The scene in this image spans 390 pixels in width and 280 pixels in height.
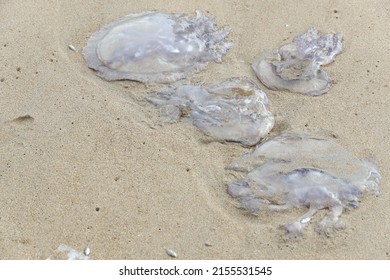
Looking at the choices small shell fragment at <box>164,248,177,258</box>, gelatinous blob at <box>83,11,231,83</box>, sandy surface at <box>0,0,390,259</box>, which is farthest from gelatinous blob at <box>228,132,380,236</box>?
gelatinous blob at <box>83,11,231,83</box>

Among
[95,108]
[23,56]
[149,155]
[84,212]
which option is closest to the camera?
[84,212]

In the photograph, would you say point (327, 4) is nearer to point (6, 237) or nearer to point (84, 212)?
point (84, 212)

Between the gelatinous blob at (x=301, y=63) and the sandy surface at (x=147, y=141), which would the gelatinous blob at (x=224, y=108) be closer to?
the sandy surface at (x=147, y=141)

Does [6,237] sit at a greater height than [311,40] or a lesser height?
lesser

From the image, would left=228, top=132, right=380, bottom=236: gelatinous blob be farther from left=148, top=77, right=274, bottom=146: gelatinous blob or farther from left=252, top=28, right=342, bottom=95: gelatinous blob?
left=252, top=28, right=342, bottom=95: gelatinous blob

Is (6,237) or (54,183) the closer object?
(6,237)
